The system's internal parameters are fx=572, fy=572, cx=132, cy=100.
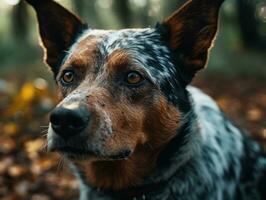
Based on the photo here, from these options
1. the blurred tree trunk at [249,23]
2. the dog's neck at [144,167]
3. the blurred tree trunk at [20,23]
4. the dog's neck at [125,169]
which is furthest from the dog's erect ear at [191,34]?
Answer: the blurred tree trunk at [20,23]

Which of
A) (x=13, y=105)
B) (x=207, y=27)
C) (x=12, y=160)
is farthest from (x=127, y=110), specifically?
(x=13, y=105)

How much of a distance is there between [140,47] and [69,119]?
3.94 ft

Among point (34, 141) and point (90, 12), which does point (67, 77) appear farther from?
point (90, 12)

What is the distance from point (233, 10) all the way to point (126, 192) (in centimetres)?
1999

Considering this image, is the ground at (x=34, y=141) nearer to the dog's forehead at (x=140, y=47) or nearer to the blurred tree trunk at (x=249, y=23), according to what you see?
the dog's forehead at (x=140, y=47)

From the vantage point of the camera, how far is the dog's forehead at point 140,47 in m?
4.73

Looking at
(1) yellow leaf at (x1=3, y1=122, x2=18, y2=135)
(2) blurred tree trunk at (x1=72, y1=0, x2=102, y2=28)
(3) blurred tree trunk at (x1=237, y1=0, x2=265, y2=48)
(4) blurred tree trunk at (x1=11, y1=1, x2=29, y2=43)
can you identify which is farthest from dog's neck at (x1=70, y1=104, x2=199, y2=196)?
(2) blurred tree trunk at (x1=72, y1=0, x2=102, y2=28)

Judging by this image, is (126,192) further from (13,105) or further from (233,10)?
(233,10)

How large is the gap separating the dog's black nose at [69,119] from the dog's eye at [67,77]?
0.74 meters

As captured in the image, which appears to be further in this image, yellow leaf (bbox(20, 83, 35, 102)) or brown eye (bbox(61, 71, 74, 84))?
yellow leaf (bbox(20, 83, 35, 102))

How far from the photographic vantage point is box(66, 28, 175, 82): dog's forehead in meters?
4.73

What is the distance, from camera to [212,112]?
5652mm

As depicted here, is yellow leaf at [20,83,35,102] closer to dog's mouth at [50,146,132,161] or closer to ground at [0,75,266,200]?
ground at [0,75,266,200]

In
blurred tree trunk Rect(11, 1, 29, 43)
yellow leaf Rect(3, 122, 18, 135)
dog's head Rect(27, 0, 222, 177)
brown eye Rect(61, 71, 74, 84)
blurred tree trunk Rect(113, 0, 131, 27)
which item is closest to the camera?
dog's head Rect(27, 0, 222, 177)
